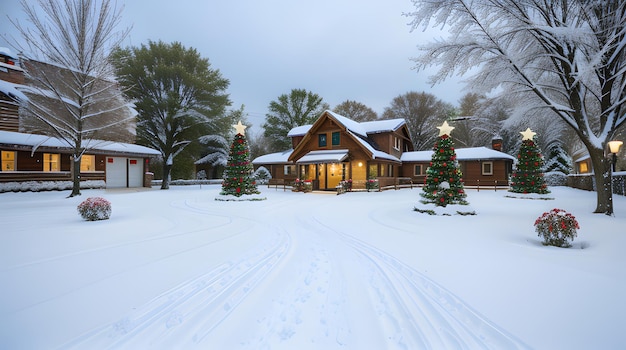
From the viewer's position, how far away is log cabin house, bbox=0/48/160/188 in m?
17.6

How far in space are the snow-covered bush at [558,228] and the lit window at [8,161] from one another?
29920 mm

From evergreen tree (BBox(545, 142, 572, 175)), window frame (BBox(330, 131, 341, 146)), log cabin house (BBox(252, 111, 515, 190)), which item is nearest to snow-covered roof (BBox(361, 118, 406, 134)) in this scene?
log cabin house (BBox(252, 111, 515, 190))

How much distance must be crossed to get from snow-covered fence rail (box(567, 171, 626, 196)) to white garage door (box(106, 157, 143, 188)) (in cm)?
3897

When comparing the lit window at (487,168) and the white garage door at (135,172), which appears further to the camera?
the lit window at (487,168)

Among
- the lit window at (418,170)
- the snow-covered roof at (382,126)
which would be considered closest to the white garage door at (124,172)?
the snow-covered roof at (382,126)

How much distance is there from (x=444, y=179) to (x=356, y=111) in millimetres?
37867

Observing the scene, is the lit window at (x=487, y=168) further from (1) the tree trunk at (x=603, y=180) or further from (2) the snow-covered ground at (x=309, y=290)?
(2) the snow-covered ground at (x=309, y=290)

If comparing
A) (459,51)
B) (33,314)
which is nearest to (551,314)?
(33,314)

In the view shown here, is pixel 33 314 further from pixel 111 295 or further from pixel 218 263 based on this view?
pixel 218 263

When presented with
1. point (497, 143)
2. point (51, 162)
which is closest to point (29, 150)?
point (51, 162)

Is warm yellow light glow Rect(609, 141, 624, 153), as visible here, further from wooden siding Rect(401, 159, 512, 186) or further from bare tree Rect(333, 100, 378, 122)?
bare tree Rect(333, 100, 378, 122)

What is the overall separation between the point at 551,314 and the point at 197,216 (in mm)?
10737

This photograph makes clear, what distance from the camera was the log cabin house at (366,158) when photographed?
2402cm

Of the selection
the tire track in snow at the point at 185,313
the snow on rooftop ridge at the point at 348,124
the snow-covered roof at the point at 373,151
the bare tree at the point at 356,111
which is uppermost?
the bare tree at the point at 356,111
